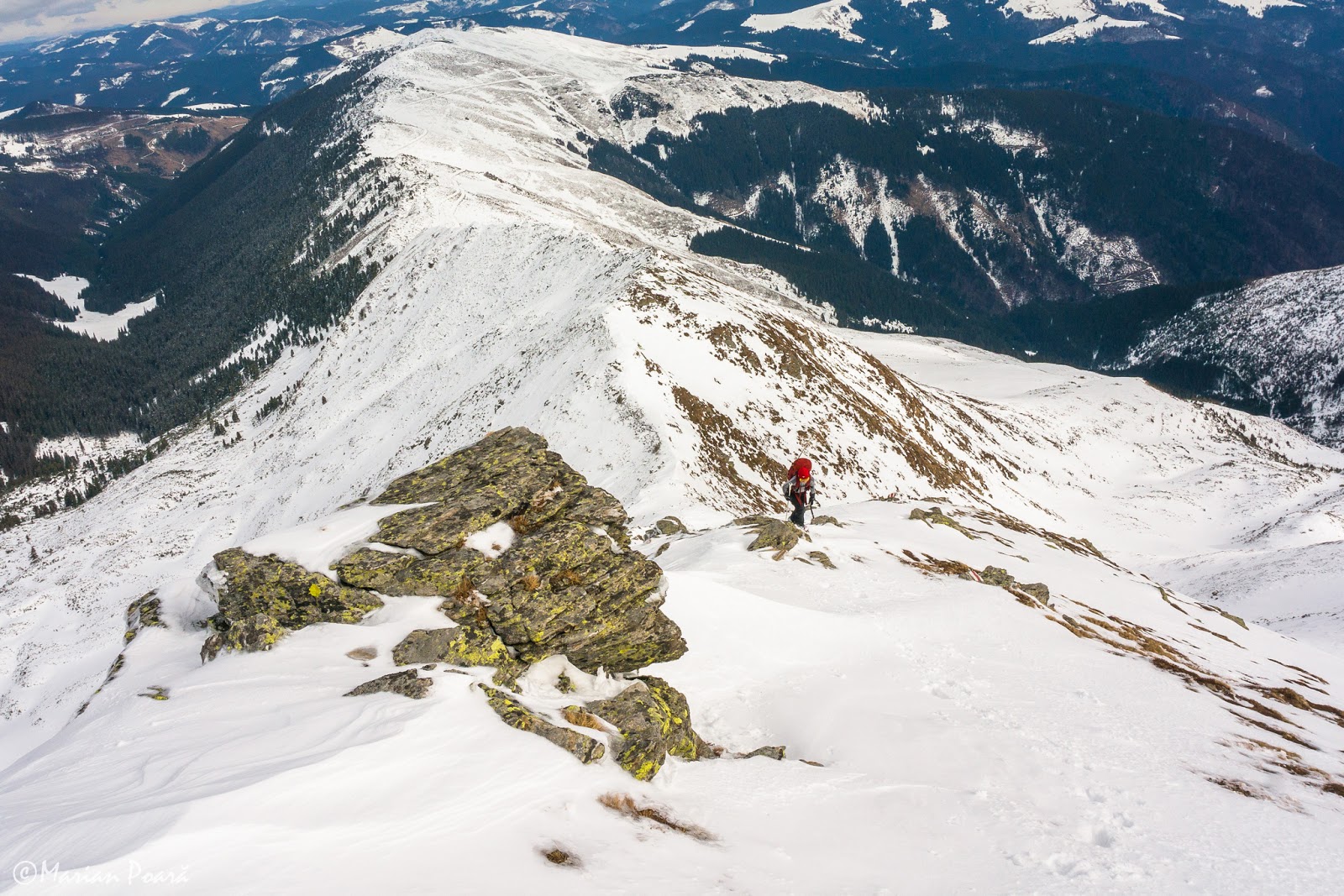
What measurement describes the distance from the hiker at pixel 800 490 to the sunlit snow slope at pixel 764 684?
1556mm

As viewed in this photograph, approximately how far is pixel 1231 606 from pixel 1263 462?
176 ft

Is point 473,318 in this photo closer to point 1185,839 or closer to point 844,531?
point 844,531

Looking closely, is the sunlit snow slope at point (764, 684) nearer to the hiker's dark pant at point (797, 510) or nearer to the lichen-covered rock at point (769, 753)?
the lichen-covered rock at point (769, 753)

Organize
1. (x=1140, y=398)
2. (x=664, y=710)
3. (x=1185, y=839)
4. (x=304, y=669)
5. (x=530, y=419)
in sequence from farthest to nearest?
(x=1140, y=398), (x=530, y=419), (x=664, y=710), (x=304, y=669), (x=1185, y=839)

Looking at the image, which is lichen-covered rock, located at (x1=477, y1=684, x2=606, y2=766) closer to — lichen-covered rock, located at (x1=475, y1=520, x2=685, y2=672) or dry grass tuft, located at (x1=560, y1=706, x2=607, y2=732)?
dry grass tuft, located at (x1=560, y1=706, x2=607, y2=732)

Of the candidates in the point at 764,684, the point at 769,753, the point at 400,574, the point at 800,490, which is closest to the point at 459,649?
the point at 400,574

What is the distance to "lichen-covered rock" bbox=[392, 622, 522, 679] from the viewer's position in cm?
1480

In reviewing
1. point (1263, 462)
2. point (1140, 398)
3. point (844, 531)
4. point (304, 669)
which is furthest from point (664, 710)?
point (1140, 398)

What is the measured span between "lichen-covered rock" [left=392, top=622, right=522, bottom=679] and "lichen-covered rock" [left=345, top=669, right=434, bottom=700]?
118 cm

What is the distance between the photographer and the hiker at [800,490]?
33125mm

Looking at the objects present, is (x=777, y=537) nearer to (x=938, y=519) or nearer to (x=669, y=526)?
(x=669, y=526)

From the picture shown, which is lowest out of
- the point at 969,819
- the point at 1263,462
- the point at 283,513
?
the point at 283,513

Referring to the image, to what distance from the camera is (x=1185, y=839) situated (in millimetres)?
12969

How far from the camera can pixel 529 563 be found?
1739cm
